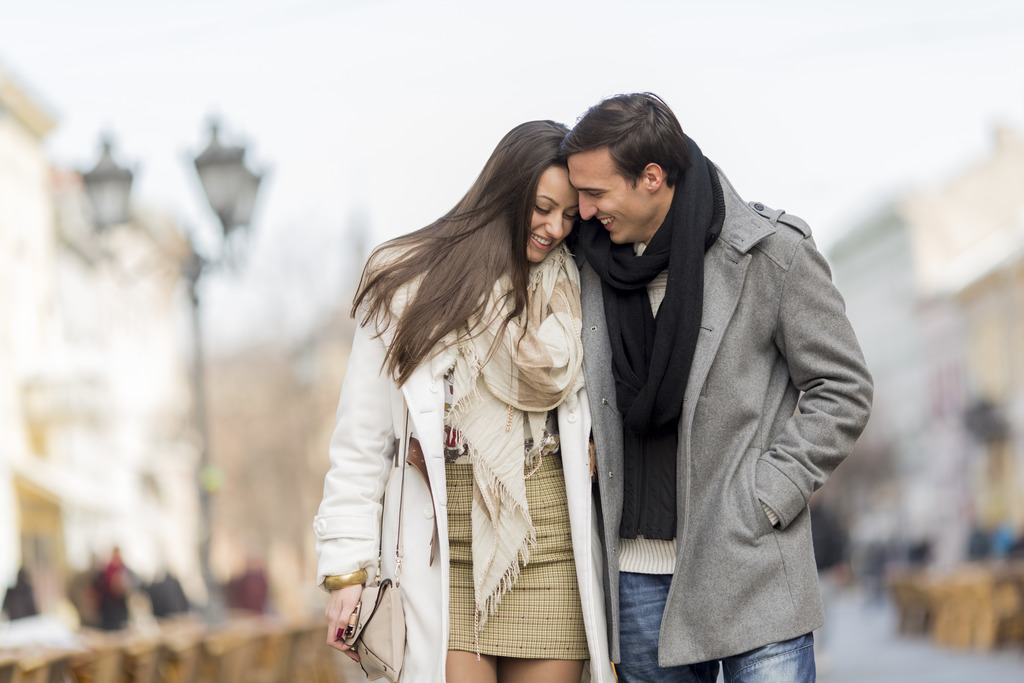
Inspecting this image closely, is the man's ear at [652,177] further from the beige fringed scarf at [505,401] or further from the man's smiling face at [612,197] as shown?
the beige fringed scarf at [505,401]

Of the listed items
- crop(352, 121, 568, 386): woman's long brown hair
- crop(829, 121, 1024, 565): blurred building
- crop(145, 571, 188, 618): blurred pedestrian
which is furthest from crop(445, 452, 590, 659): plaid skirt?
crop(829, 121, 1024, 565): blurred building

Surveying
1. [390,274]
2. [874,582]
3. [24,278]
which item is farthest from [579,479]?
[874,582]

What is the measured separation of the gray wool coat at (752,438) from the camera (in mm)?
3680

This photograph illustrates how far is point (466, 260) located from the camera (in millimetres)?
3945

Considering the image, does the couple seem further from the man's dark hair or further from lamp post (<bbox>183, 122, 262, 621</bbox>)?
lamp post (<bbox>183, 122, 262, 621</bbox>)

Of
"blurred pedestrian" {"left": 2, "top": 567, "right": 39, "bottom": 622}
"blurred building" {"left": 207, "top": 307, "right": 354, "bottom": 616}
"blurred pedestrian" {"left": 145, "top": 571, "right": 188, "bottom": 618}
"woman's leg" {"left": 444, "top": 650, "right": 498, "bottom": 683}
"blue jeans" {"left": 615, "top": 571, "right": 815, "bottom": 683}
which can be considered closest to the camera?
"blue jeans" {"left": 615, "top": 571, "right": 815, "bottom": 683}

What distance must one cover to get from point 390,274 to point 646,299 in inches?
27.4

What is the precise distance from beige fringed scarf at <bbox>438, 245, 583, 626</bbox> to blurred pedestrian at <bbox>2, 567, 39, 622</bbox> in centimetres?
1244

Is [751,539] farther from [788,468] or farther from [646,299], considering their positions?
[646,299]

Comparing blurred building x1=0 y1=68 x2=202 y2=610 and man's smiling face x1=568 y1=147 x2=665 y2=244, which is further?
blurred building x1=0 y1=68 x2=202 y2=610

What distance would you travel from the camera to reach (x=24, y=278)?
30.9 m

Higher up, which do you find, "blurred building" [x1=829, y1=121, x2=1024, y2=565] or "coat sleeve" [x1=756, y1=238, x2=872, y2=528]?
"blurred building" [x1=829, y1=121, x2=1024, y2=565]

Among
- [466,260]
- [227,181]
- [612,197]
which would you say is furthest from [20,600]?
[612,197]

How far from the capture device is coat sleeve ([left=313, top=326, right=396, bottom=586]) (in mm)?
3904
